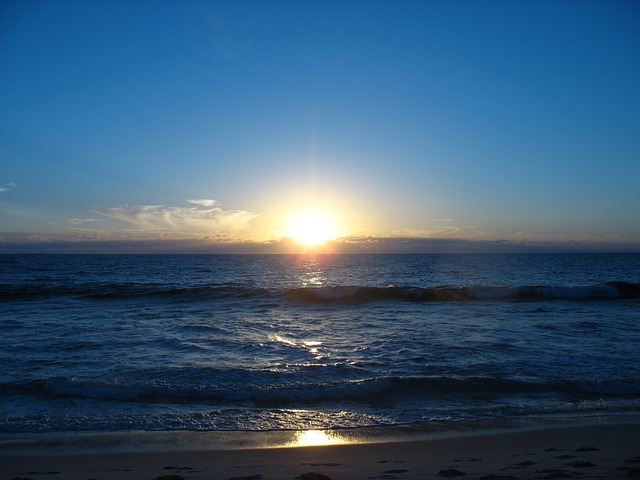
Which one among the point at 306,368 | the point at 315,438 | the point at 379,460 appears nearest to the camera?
the point at 379,460

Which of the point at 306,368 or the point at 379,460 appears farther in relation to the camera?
the point at 306,368

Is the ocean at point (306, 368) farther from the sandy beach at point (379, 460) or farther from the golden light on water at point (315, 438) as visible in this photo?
the sandy beach at point (379, 460)

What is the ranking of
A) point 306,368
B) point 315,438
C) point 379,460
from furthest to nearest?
point 306,368 < point 315,438 < point 379,460

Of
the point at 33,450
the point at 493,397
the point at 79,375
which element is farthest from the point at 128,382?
the point at 493,397

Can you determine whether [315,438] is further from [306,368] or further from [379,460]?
[306,368]

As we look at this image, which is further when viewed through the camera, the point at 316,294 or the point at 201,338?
the point at 316,294

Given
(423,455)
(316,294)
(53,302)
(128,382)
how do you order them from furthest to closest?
(316,294) → (53,302) → (128,382) → (423,455)

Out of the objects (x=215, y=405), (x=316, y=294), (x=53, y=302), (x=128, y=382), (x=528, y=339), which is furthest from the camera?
(x=316, y=294)

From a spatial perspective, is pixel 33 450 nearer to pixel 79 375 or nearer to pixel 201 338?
pixel 79 375

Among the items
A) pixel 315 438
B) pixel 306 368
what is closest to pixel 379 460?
pixel 315 438

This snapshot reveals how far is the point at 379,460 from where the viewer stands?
579 cm

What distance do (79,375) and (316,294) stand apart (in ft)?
63.1

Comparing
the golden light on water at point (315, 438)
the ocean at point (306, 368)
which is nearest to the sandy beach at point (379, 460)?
the golden light on water at point (315, 438)

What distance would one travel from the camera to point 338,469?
5.48m
